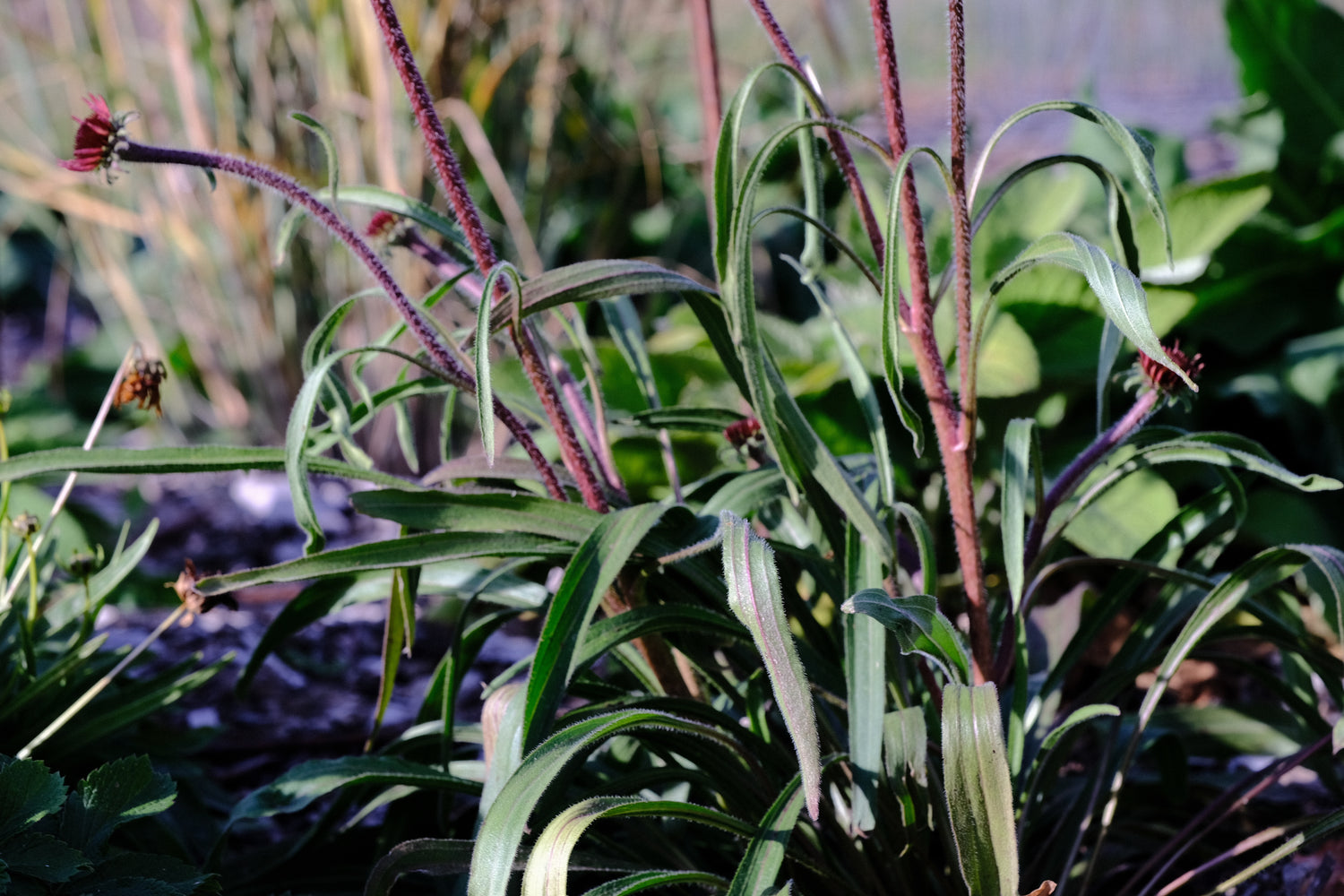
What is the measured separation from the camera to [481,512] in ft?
3.11

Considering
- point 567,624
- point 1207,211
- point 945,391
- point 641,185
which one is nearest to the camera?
point 567,624

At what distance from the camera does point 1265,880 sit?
1122mm

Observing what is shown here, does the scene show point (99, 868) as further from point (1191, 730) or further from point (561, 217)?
point (561, 217)

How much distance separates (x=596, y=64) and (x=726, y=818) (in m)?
2.72

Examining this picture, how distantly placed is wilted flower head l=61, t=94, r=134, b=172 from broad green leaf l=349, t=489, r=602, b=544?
31cm

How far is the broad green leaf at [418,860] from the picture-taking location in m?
0.87

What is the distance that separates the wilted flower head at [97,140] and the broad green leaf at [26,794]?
0.44 m

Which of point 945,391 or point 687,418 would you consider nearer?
point 945,391

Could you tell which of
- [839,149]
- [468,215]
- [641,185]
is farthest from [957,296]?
[641,185]

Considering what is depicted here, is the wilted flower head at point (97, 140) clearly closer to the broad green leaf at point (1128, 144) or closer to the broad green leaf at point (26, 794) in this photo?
the broad green leaf at point (26, 794)

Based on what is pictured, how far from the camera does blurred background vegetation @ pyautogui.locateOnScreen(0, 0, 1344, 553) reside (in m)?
1.79

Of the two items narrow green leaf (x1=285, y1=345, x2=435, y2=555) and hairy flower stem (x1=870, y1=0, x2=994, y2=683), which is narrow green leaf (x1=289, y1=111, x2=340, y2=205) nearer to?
narrow green leaf (x1=285, y1=345, x2=435, y2=555)

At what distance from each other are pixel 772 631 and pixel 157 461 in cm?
54

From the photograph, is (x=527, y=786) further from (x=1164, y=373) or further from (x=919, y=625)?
(x=1164, y=373)
